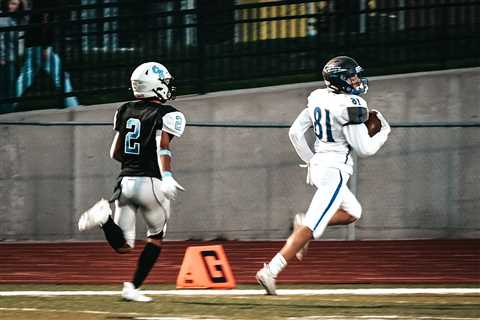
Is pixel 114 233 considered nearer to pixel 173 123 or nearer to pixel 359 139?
pixel 173 123

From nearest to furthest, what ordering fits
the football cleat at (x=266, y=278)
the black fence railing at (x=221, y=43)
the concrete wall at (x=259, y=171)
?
the football cleat at (x=266, y=278)
the concrete wall at (x=259, y=171)
the black fence railing at (x=221, y=43)

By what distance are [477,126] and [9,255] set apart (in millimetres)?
5487

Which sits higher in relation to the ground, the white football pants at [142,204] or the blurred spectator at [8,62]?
the blurred spectator at [8,62]

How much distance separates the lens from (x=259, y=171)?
15.7 meters

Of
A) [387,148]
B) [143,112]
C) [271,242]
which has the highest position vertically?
[143,112]

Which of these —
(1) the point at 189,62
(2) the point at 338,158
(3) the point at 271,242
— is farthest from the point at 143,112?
(1) the point at 189,62

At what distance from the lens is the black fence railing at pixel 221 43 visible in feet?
54.6

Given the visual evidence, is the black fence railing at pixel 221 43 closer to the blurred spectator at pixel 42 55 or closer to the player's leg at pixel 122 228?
the blurred spectator at pixel 42 55

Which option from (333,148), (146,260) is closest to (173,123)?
(146,260)

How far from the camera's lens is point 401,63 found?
16672mm

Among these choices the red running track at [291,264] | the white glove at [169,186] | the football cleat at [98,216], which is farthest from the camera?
the red running track at [291,264]

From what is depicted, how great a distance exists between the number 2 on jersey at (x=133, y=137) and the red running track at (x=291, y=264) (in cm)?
223

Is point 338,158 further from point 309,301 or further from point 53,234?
point 53,234

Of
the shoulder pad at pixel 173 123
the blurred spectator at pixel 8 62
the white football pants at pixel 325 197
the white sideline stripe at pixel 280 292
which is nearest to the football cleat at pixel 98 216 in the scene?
the shoulder pad at pixel 173 123
